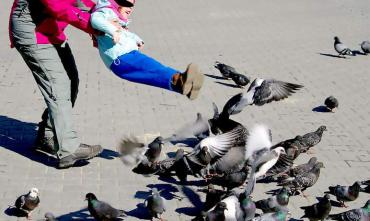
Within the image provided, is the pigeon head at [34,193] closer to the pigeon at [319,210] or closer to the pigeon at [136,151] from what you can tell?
the pigeon at [136,151]

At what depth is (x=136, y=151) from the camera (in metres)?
7.08

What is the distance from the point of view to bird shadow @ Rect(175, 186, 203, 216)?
6617mm

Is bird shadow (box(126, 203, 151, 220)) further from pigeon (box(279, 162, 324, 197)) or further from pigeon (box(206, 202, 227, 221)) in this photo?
pigeon (box(279, 162, 324, 197))

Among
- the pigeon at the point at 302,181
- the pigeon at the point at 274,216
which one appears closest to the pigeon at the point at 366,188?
the pigeon at the point at 302,181

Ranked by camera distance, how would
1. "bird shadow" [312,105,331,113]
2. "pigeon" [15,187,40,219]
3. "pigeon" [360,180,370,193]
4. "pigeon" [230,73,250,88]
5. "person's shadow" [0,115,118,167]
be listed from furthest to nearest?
1. "pigeon" [230,73,250,88]
2. "bird shadow" [312,105,331,113]
3. "person's shadow" [0,115,118,167]
4. "pigeon" [360,180,370,193]
5. "pigeon" [15,187,40,219]

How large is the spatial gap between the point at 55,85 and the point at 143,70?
1.54 metres

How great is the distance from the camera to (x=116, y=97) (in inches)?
408

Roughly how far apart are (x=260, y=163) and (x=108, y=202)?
5.35 ft

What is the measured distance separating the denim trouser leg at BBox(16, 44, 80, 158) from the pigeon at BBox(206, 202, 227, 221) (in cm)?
208

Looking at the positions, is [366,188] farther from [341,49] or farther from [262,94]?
[341,49]

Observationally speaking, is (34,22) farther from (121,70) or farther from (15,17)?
(121,70)

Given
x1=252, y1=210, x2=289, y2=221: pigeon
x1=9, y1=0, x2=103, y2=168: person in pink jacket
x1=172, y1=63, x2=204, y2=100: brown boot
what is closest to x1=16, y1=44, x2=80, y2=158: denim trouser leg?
x1=9, y1=0, x2=103, y2=168: person in pink jacket

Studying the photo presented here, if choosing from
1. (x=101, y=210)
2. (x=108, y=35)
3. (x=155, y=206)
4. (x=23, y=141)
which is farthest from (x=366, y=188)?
(x=23, y=141)

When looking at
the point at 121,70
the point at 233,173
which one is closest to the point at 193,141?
the point at 233,173
